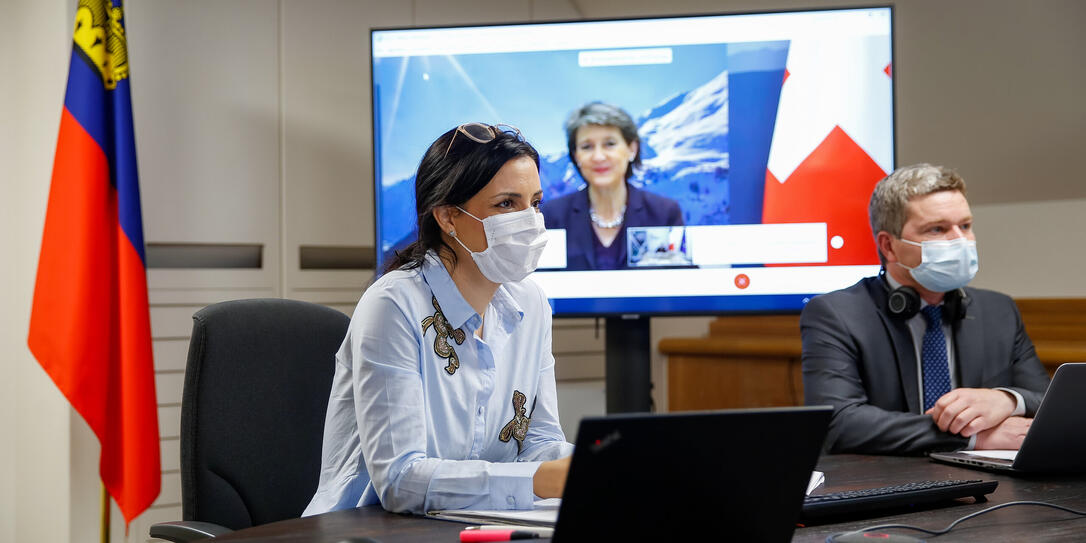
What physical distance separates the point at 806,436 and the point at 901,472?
822mm

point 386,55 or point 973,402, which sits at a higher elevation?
point 386,55

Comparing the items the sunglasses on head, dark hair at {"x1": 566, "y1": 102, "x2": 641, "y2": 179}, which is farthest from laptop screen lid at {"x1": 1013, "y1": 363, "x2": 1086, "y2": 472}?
dark hair at {"x1": 566, "y1": 102, "x2": 641, "y2": 179}

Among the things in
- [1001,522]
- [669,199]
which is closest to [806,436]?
[1001,522]

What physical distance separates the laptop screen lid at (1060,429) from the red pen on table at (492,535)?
2.97 ft

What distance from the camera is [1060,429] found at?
4.80 feet

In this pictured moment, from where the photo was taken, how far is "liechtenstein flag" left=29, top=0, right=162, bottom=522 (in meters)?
2.81

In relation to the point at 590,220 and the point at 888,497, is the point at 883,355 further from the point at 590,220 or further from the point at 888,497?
the point at 590,220

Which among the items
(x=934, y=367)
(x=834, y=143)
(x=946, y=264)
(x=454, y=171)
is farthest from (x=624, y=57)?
(x=454, y=171)

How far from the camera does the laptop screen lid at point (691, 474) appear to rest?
0.78 metres

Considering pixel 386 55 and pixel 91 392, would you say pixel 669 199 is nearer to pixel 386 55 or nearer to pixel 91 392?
pixel 386 55

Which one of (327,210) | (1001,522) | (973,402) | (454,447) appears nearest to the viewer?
(1001,522)

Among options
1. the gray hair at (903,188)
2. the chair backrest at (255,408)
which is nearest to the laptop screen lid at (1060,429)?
the gray hair at (903,188)

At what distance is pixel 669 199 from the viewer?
283 cm

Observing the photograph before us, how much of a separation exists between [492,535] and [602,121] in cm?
202
